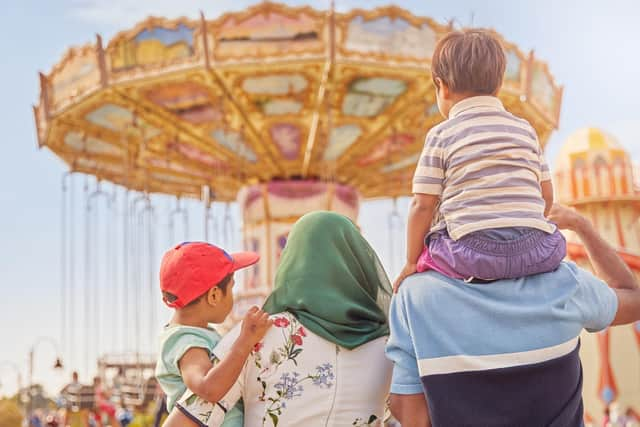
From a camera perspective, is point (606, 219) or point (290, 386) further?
point (606, 219)

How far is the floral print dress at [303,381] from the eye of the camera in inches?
85.0

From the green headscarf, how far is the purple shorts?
32 cm

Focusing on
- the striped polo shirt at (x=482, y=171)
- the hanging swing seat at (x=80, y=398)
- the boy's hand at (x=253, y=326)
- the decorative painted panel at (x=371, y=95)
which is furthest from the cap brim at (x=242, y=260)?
the hanging swing seat at (x=80, y=398)

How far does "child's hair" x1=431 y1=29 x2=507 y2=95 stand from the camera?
206 centimetres

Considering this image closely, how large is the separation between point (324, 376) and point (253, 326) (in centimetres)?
23

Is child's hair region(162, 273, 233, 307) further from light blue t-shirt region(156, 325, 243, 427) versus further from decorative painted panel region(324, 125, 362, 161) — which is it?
decorative painted panel region(324, 125, 362, 161)

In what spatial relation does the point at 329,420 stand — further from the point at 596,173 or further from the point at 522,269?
the point at 596,173

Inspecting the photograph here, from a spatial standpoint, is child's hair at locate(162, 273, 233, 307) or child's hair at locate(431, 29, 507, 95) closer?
child's hair at locate(431, 29, 507, 95)

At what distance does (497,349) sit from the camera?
6.18 feet

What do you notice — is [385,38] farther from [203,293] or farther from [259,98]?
[203,293]

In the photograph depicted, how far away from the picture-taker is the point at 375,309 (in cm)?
229

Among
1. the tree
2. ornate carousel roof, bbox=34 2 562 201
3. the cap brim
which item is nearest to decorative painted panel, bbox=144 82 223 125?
ornate carousel roof, bbox=34 2 562 201

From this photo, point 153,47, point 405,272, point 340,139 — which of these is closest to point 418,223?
point 405,272

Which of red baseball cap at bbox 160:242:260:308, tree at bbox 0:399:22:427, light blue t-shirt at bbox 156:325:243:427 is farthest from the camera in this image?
tree at bbox 0:399:22:427
